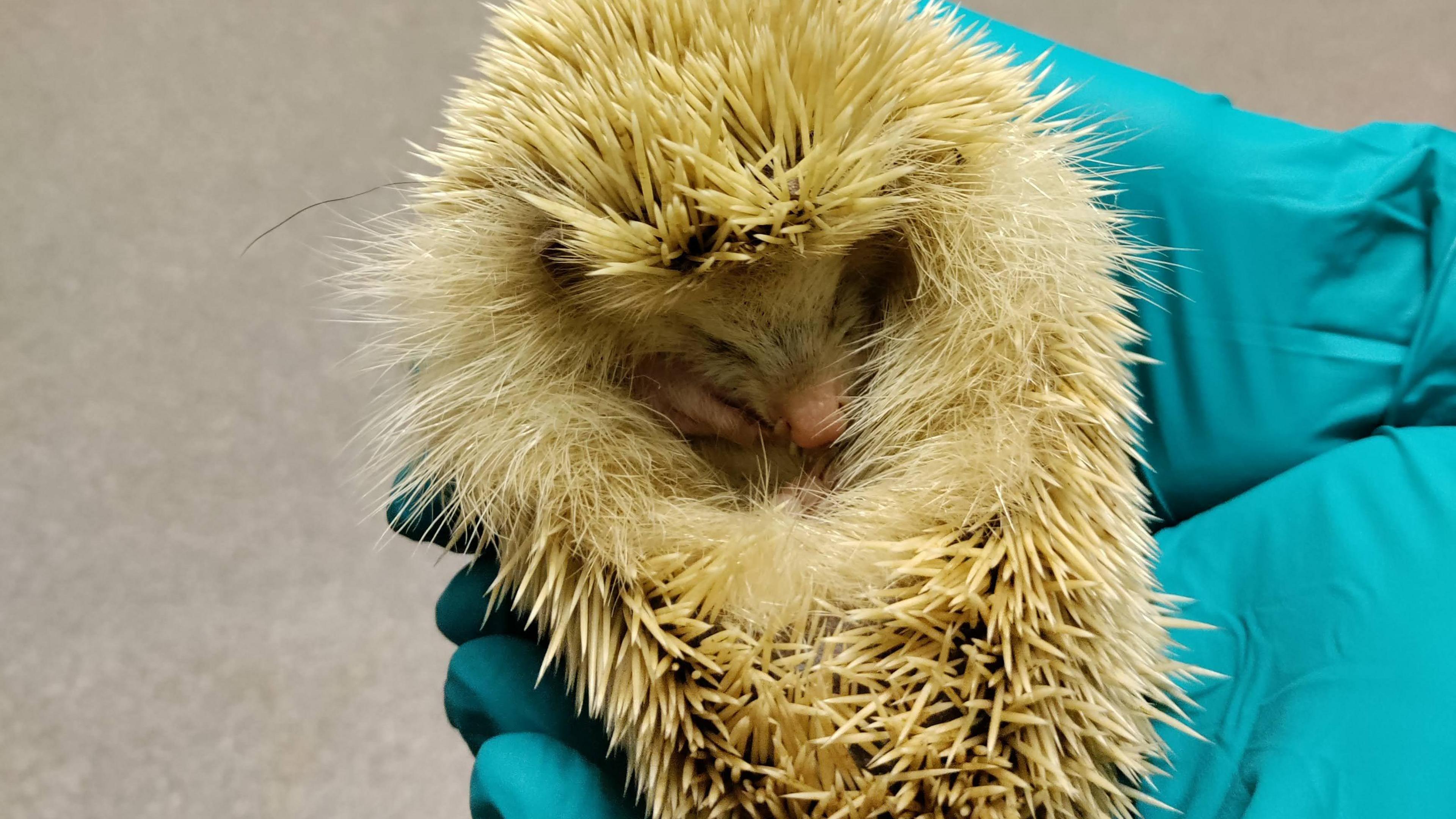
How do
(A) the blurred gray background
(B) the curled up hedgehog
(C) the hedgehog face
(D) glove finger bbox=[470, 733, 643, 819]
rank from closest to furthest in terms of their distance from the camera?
(B) the curled up hedgehog → (C) the hedgehog face → (D) glove finger bbox=[470, 733, 643, 819] → (A) the blurred gray background

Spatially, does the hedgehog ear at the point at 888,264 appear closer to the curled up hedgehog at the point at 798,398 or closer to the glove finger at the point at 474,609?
the curled up hedgehog at the point at 798,398

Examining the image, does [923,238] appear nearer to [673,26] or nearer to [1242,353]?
[673,26]

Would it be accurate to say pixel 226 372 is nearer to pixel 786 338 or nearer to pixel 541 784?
pixel 541 784

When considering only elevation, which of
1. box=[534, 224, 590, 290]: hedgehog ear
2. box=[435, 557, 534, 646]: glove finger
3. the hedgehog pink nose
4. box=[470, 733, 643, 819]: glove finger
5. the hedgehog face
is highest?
box=[534, 224, 590, 290]: hedgehog ear

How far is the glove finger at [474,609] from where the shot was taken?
1.01 m

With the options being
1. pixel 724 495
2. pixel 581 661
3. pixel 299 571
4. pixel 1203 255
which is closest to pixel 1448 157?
pixel 1203 255

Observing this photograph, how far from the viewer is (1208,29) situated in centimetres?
190

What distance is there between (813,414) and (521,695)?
1.48ft

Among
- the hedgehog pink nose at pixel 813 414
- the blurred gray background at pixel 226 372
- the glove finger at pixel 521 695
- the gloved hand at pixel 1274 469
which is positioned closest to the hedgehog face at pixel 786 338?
the hedgehog pink nose at pixel 813 414

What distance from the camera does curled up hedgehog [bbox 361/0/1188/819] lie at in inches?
24.3

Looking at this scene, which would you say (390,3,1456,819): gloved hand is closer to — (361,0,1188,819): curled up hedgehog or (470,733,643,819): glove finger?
(470,733,643,819): glove finger

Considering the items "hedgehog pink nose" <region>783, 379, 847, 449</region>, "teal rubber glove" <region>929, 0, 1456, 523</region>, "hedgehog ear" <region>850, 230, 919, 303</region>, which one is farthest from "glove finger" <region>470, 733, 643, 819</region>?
"teal rubber glove" <region>929, 0, 1456, 523</region>

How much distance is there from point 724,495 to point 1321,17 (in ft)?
6.08

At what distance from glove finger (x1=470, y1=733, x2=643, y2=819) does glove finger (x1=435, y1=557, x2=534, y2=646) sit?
15 centimetres
